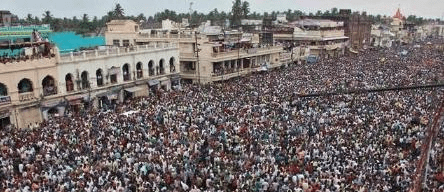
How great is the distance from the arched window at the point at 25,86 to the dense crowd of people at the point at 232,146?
3829 millimetres

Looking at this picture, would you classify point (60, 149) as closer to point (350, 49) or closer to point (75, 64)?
point (75, 64)

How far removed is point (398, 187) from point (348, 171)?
6.23 feet

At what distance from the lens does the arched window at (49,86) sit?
29.3 meters

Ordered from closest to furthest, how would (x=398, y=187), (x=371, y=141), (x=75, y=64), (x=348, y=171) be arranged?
(x=398, y=187)
(x=348, y=171)
(x=371, y=141)
(x=75, y=64)

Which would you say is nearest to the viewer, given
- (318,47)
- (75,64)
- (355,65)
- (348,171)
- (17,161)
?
(348,171)

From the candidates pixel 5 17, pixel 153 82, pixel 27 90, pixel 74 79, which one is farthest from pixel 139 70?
pixel 5 17

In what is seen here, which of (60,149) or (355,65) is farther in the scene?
(355,65)

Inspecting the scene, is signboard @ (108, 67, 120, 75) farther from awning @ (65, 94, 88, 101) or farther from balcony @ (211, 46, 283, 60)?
balcony @ (211, 46, 283, 60)

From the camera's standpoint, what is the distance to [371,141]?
21.3 meters

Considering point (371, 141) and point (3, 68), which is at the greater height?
point (3, 68)

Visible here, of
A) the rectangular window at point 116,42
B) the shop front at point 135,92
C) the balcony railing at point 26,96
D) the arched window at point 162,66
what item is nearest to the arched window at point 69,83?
the balcony railing at point 26,96

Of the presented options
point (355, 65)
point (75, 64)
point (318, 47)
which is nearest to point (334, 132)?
point (75, 64)

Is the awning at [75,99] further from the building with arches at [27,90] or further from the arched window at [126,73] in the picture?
the arched window at [126,73]

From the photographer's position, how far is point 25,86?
93.5 ft
